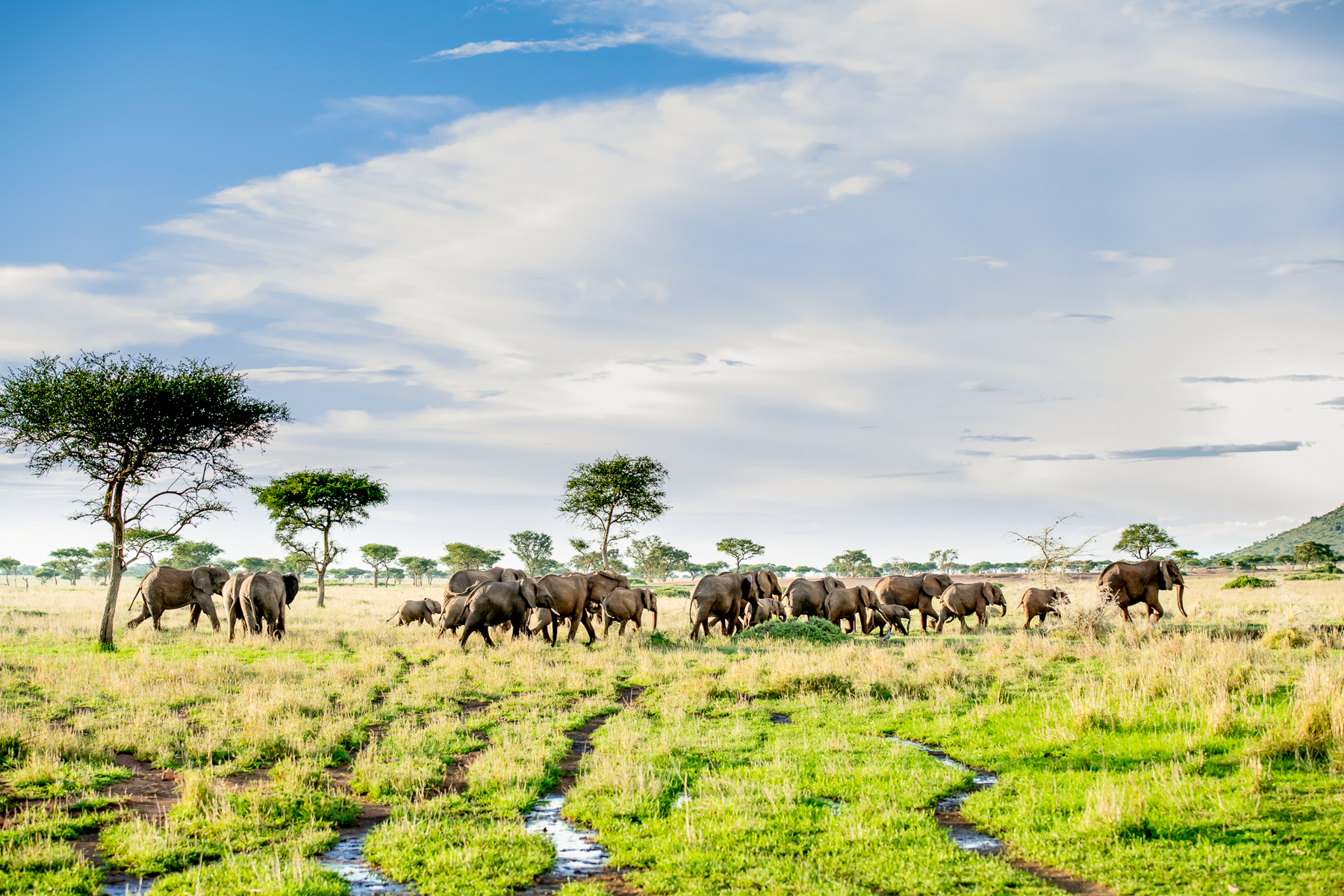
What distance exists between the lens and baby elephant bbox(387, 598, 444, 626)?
3181 centimetres

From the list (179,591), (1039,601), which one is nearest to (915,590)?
(1039,601)

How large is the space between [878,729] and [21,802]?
1148 cm

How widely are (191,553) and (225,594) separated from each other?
295 feet

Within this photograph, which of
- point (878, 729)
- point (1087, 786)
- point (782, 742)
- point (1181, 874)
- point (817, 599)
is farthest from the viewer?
point (817, 599)

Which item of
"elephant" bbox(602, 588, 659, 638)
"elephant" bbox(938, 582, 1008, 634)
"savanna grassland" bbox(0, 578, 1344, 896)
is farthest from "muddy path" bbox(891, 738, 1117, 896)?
"elephant" bbox(938, 582, 1008, 634)

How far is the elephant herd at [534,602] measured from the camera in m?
22.7

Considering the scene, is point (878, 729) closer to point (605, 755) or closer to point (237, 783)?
point (605, 755)

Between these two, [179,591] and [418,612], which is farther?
[418,612]

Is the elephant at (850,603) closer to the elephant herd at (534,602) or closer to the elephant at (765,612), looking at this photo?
the elephant at (765,612)

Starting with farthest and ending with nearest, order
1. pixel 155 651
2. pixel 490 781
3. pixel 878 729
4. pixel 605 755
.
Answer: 1. pixel 155 651
2. pixel 878 729
3. pixel 605 755
4. pixel 490 781

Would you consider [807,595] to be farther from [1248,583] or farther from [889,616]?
[1248,583]

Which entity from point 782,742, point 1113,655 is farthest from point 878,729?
point 1113,655

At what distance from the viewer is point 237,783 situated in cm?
983

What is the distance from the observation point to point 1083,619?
76.3 feet
